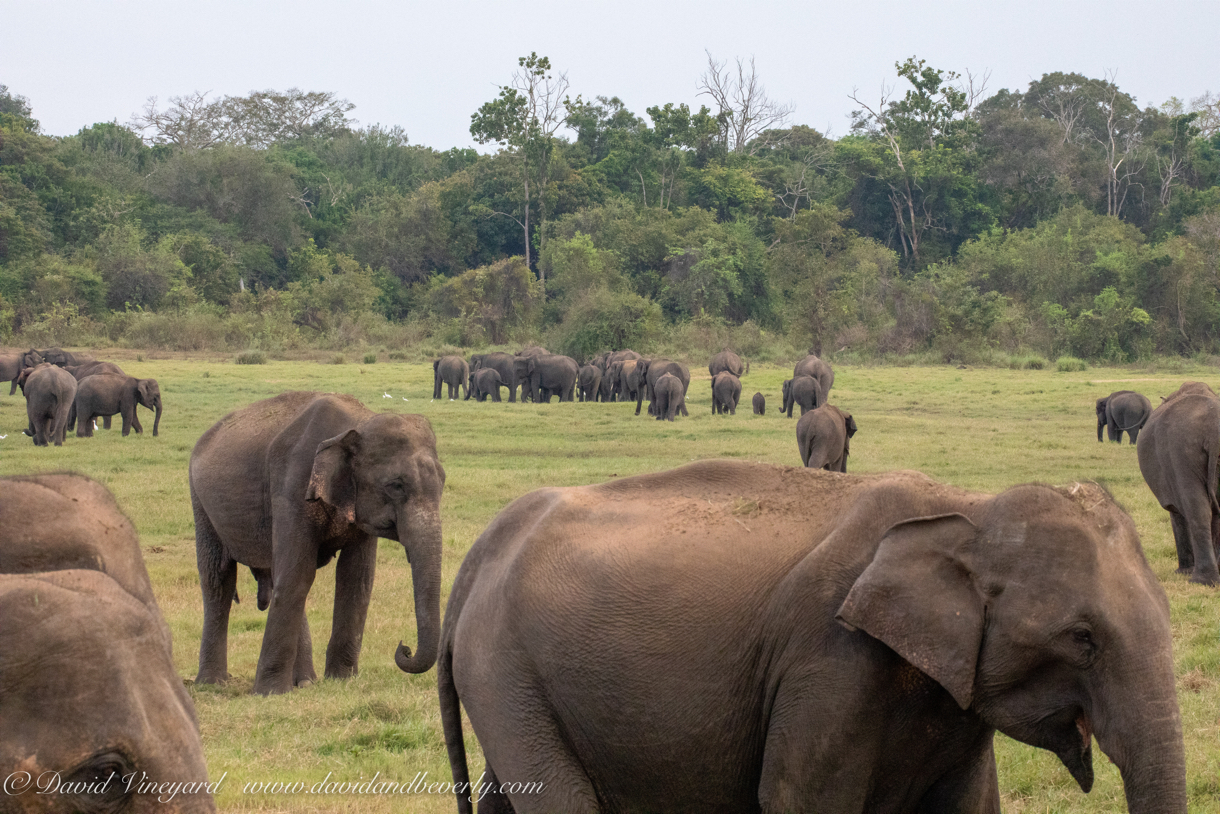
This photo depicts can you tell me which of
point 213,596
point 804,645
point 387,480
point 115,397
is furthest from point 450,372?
point 804,645

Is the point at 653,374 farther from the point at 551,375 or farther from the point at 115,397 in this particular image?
the point at 115,397

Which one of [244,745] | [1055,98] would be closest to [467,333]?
[1055,98]

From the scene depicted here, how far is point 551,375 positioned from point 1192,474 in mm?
25388

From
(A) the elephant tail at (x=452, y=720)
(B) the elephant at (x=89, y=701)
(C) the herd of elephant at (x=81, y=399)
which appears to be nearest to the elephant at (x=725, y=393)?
(C) the herd of elephant at (x=81, y=399)

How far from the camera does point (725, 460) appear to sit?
13.7 feet

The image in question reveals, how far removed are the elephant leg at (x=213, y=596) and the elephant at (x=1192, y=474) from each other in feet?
24.5

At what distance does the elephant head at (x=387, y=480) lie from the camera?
6637mm

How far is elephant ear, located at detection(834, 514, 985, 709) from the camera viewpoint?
10.4ft

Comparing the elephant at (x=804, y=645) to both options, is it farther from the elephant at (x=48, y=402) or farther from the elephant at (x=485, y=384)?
the elephant at (x=485, y=384)

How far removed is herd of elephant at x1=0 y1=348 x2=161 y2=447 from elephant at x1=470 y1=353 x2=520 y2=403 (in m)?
12.6

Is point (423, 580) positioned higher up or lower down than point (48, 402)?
higher up

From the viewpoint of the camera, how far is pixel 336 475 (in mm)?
6883

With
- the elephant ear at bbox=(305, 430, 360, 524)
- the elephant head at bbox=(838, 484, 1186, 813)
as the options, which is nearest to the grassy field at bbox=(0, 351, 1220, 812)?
the elephant ear at bbox=(305, 430, 360, 524)

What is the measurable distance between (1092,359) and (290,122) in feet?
223
